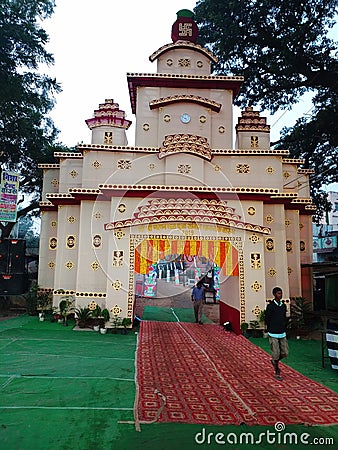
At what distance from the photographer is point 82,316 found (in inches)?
411

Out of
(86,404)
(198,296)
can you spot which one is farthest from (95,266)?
(86,404)

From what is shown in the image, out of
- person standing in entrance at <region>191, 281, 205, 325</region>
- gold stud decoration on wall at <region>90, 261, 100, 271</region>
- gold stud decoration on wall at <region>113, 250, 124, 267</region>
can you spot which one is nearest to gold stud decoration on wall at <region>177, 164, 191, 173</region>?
gold stud decoration on wall at <region>113, 250, 124, 267</region>

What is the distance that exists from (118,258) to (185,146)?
4.62 meters

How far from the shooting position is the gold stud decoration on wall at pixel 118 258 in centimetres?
1014

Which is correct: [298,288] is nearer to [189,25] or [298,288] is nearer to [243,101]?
[243,101]

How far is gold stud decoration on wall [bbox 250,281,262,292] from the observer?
Answer: 33.3 ft

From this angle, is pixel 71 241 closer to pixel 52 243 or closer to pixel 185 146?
pixel 52 243

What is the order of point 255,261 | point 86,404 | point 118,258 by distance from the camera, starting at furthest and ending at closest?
point 255,261 → point 118,258 → point 86,404

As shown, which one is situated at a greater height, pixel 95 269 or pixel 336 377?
pixel 95 269

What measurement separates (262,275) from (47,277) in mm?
7599

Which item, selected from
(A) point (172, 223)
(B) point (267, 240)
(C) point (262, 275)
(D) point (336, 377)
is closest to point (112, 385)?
(D) point (336, 377)

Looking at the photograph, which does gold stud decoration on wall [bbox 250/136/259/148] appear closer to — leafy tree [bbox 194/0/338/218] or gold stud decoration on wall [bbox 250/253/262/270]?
leafy tree [bbox 194/0/338/218]

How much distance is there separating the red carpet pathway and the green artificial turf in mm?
217

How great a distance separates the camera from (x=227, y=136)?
13.7m
